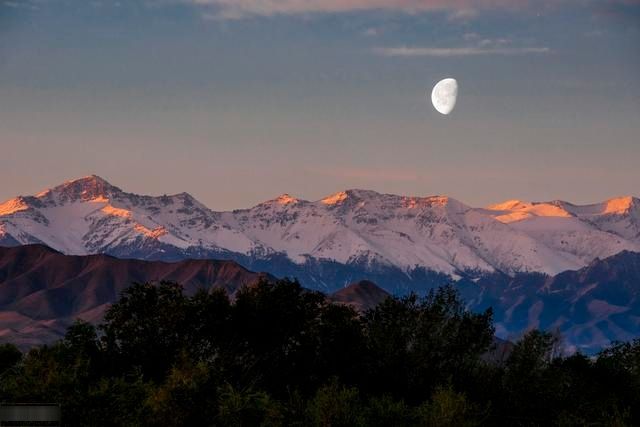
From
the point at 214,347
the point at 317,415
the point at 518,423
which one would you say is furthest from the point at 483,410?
the point at 214,347

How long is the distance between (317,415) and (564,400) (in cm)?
3414

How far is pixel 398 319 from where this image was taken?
498ft

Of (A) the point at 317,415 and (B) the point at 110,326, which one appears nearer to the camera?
(A) the point at 317,415

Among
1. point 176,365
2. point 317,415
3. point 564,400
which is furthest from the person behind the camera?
point 564,400

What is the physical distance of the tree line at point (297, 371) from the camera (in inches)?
4729

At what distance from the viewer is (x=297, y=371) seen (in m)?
139

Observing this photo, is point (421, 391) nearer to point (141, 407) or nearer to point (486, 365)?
point (486, 365)

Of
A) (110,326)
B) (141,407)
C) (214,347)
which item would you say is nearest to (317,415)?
(141,407)

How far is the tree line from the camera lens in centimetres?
12012

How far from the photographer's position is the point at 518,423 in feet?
444

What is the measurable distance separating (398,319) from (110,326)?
34822 mm

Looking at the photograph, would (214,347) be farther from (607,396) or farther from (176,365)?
(607,396)

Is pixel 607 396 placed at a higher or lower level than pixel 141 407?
lower

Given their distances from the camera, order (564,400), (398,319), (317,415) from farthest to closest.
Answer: (398,319) → (564,400) → (317,415)
